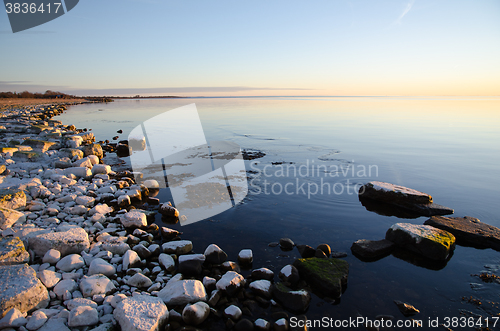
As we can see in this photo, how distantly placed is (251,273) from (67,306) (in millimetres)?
3111

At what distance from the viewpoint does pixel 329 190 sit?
10.3m

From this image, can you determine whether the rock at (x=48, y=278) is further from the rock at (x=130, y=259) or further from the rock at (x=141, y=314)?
the rock at (x=141, y=314)

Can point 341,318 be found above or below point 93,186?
below

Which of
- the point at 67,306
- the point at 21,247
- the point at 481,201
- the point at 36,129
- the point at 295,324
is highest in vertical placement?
the point at 36,129

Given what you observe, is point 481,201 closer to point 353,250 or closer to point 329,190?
point 329,190

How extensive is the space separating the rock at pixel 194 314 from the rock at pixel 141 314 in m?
0.28

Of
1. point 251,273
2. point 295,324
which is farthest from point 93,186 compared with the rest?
point 295,324

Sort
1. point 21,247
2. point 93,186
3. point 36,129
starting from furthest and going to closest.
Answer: point 36,129 < point 93,186 < point 21,247

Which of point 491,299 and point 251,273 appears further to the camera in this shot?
point 251,273

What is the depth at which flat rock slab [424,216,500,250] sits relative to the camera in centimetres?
675

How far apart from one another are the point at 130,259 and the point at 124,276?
0.34 metres

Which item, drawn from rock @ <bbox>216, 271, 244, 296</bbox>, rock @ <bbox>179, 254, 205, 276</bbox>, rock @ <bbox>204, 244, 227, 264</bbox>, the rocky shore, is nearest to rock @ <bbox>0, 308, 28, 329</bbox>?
the rocky shore

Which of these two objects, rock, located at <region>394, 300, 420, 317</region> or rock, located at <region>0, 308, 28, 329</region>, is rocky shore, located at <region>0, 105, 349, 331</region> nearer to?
rock, located at <region>0, 308, 28, 329</region>

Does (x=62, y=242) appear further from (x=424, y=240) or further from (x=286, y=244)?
(x=424, y=240)
